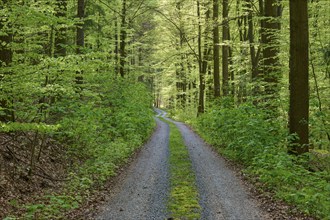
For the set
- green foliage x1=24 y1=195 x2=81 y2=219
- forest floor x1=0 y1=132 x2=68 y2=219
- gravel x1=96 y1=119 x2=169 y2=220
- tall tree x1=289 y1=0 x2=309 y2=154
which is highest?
tall tree x1=289 y1=0 x2=309 y2=154

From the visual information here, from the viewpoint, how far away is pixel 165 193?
827 cm

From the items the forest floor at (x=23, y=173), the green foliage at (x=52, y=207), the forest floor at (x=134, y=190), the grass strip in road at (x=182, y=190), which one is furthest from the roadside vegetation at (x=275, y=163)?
the forest floor at (x=23, y=173)

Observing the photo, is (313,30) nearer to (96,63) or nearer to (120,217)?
(96,63)

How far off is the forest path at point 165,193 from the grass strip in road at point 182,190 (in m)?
0.16

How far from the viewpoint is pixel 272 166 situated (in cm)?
874

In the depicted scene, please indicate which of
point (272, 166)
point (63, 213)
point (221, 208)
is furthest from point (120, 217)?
point (272, 166)

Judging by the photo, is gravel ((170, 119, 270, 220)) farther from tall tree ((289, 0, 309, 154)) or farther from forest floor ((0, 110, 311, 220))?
tall tree ((289, 0, 309, 154))

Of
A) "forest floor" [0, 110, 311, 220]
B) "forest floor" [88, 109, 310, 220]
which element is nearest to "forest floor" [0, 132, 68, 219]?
"forest floor" [0, 110, 311, 220]

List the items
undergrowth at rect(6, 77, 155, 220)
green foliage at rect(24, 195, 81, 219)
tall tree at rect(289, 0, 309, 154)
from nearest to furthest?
green foliage at rect(24, 195, 81, 219) → undergrowth at rect(6, 77, 155, 220) → tall tree at rect(289, 0, 309, 154)

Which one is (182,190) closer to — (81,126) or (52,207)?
(52,207)

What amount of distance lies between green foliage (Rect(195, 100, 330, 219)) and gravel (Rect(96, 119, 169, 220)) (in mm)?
2816

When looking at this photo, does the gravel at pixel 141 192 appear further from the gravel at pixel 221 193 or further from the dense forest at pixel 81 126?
the gravel at pixel 221 193

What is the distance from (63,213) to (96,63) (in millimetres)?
3899

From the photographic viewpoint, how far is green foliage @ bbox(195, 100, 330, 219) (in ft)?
22.4
